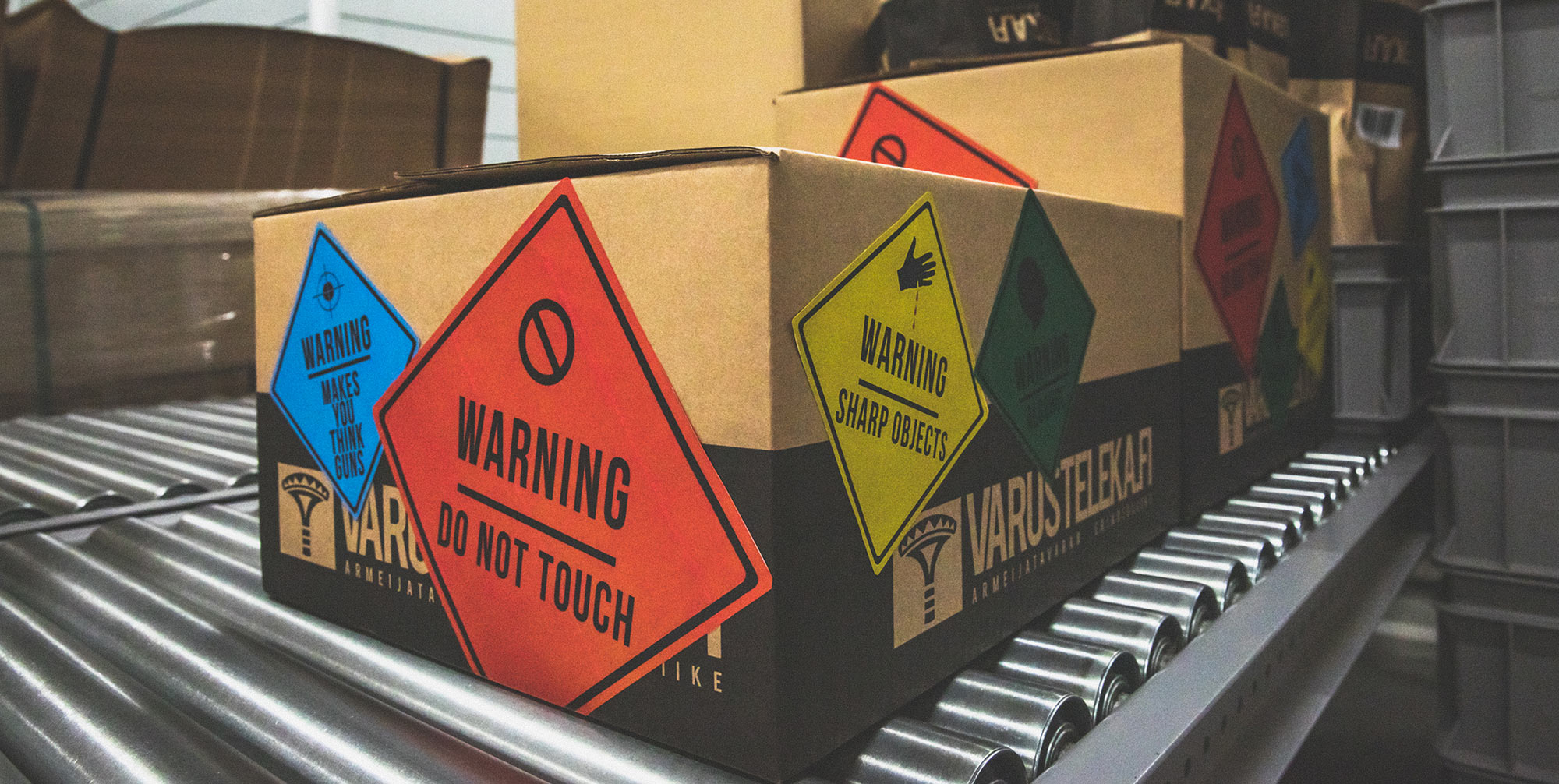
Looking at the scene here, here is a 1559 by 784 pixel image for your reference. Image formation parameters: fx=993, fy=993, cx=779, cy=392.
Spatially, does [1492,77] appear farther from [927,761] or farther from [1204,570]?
[927,761]

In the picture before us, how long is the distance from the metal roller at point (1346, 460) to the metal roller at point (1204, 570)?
457 millimetres

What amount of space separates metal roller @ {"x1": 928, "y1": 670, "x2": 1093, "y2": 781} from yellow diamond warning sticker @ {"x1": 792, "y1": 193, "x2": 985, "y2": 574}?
0.31ft

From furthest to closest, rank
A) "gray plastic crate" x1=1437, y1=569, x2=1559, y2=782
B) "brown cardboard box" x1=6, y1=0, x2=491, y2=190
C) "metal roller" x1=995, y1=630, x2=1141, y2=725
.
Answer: "brown cardboard box" x1=6, y1=0, x2=491, y2=190
"gray plastic crate" x1=1437, y1=569, x2=1559, y2=782
"metal roller" x1=995, y1=630, x2=1141, y2=725

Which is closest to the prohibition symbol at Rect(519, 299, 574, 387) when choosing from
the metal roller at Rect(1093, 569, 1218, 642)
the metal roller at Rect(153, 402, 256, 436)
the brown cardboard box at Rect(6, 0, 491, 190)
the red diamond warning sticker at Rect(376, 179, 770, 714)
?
the red diamond warning sticker at Rect(376, 179, 770, 714)

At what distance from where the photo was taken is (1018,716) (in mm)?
468

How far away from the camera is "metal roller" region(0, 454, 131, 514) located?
909 millimetres

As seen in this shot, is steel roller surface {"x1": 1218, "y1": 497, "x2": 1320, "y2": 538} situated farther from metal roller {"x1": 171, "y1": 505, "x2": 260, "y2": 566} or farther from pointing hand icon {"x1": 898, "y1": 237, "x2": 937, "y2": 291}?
metal roller {"x1": 171, "y1": 505, "x2": 260, "y2": 566}

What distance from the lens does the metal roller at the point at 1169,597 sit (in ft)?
2.06

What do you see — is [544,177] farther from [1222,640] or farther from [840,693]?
[1222,640]

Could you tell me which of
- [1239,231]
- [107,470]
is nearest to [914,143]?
[1239,231]

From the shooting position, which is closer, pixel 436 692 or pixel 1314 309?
pixel 436 692

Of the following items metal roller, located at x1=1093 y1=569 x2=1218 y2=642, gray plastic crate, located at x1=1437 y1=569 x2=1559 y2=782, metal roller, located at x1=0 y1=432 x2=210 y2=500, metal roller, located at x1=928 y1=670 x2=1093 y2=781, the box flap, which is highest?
the box flap

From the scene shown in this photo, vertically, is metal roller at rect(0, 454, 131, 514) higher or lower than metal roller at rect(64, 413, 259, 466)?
lower

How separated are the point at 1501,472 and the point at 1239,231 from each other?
1.85 ft
